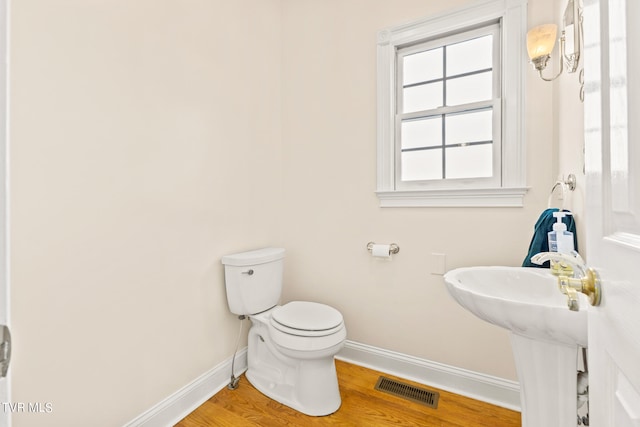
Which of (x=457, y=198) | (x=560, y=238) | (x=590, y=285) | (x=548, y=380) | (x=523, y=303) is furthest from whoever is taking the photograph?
(x=457, y=198)

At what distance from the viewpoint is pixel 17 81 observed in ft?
3.27

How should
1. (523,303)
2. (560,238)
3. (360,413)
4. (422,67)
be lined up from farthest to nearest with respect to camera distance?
1. (422,67)
2. (360,413)
3. (560,238)
4. (523,303)

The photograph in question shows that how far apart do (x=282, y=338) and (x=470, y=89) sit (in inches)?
68.7

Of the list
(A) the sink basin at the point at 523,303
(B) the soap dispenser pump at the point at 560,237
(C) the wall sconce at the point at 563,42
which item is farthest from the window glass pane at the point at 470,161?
(A) the sink basin at the point at 523,303

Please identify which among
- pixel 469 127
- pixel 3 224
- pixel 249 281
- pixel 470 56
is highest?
pixel 470 56

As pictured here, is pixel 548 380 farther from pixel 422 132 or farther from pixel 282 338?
pixel 422 132

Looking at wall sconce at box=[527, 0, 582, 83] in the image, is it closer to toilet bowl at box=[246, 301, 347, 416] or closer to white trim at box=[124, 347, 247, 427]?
toilet bowl at box=[246, 301, 347, 416]

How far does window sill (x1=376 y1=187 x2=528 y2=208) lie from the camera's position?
1531 millimetres

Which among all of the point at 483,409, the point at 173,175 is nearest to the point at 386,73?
the point at 173,175

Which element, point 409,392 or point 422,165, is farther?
point 422,165

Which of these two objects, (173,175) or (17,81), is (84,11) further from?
(173,175)

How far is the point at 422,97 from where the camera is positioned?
186 cm

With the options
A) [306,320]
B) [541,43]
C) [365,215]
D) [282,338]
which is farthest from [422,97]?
[282,338]

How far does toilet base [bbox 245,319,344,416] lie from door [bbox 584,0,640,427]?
122 cm
